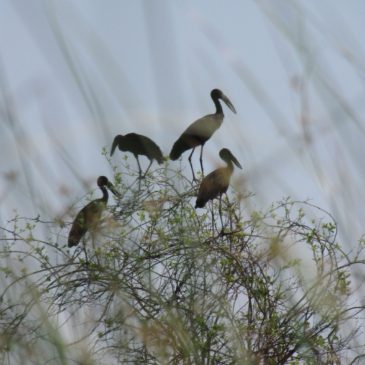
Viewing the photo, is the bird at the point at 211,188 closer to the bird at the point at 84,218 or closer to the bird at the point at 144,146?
the bird at the point at 84,218

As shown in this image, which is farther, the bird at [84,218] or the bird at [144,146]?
the bird at [84,218]

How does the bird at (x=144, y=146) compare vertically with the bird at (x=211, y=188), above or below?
below

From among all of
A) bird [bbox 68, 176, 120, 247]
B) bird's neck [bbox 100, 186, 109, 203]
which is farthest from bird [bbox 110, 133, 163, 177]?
bird's neck [bbox 100, 186, 109, 203]

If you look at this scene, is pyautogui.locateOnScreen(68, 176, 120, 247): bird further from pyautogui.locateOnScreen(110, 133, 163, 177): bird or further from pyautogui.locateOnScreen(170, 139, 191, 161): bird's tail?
pyautogui.locateOnScreen(170, 139, 191, 161): bird's tail

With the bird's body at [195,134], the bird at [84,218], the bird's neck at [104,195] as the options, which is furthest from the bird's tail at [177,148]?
the bird's neck at [104,195]

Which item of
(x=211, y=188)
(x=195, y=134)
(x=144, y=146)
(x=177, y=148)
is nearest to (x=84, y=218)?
(x=195, y=134)

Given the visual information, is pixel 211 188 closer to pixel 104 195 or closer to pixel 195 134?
pixel 195 134

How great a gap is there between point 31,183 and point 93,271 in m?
1.74

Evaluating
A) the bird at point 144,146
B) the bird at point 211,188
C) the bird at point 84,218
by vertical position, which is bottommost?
the bird at point 144,146

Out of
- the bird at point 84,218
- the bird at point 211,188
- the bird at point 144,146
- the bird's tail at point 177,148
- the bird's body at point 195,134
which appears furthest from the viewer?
the bird at point 211,188

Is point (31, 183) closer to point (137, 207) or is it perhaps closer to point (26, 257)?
point (26, 257)

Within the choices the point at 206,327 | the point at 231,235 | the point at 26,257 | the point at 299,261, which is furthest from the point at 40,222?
the point at 231,235

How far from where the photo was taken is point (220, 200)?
12.9 feet

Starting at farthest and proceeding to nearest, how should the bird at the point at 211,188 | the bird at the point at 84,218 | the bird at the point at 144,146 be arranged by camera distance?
the bird at the point at 211,188, the bird at the point at 84,218, the bird at the point at 144,146
